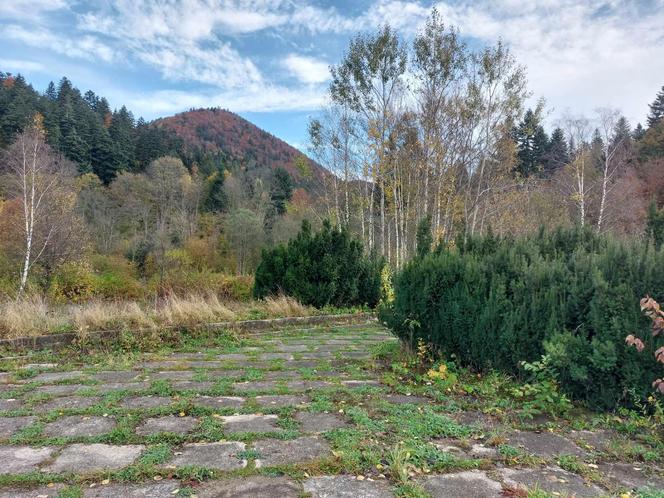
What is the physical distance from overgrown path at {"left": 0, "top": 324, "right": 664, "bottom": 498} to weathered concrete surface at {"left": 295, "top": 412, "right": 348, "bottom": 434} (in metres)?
Answer: 0.01

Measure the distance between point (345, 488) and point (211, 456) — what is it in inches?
31.5

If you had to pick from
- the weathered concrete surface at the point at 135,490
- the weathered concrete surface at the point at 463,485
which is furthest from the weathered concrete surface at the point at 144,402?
the weathered concrete surface at the point at 463,485

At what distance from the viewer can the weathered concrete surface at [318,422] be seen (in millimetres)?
2855

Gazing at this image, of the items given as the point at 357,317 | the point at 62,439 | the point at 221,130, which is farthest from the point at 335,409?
the point at 221,130

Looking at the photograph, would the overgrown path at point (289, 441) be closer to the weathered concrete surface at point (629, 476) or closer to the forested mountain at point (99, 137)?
the weathered concrete surface at point (629, 476)

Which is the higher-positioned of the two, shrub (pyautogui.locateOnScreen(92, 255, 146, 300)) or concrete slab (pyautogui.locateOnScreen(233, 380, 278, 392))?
concrete slab (pyautogui.locateOnScreen(233, 380, 278, 392))

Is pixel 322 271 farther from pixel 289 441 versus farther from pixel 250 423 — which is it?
pixel 289 441

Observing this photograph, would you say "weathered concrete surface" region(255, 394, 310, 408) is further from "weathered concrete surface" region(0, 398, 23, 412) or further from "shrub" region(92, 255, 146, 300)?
"shrub" region(92, 255, 146, 300)

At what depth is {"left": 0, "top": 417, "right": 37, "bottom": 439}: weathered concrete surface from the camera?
2709mm

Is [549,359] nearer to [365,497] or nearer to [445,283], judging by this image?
[445,283]

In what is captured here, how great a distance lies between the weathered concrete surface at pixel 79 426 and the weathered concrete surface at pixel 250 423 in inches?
29.3

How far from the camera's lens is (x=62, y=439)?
2.60 meters

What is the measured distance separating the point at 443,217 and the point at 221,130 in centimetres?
6861

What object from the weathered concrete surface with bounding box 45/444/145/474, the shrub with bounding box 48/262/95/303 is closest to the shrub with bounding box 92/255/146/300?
the shrub with bounding box 48/262/95/303
